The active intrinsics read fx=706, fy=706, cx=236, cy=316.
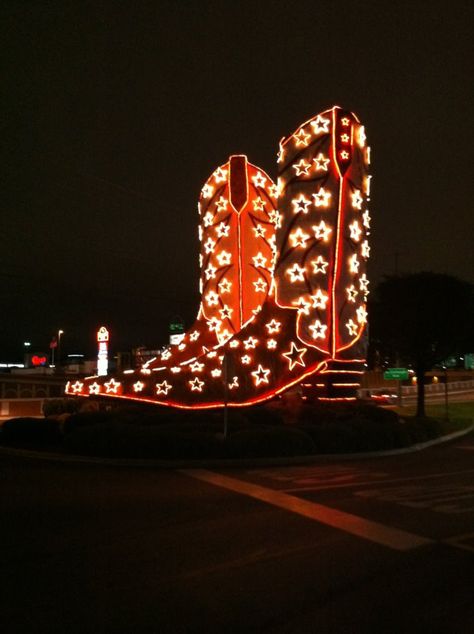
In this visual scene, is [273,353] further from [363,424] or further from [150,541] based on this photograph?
[150,541]

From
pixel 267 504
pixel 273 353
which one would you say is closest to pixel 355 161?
pixel 273 353

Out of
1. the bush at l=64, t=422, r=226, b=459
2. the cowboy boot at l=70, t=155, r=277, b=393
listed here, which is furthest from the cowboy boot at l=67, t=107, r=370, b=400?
the bush at l=64, t=422, r=226, b=459

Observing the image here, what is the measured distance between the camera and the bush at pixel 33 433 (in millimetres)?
19375

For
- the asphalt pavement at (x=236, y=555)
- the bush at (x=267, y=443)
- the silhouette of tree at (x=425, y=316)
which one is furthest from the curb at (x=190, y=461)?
the silhouette of tree at (x=425, y=316)

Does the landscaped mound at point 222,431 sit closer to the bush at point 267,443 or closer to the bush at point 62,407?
the bush at point 267,443

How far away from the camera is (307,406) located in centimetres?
2284

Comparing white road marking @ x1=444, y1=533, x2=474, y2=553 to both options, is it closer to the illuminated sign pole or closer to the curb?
the curb

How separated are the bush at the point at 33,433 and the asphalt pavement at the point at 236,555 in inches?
233

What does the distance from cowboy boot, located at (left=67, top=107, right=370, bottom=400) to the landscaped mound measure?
0.83 metres

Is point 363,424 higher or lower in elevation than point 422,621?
higher

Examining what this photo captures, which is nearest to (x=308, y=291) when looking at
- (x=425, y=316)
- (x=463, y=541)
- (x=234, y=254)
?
(x=234, y=254)

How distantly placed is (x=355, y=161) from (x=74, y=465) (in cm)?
1385

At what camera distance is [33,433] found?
765 inches

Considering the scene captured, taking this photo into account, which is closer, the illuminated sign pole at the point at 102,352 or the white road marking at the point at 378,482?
the white road marking at the point at 378,482
